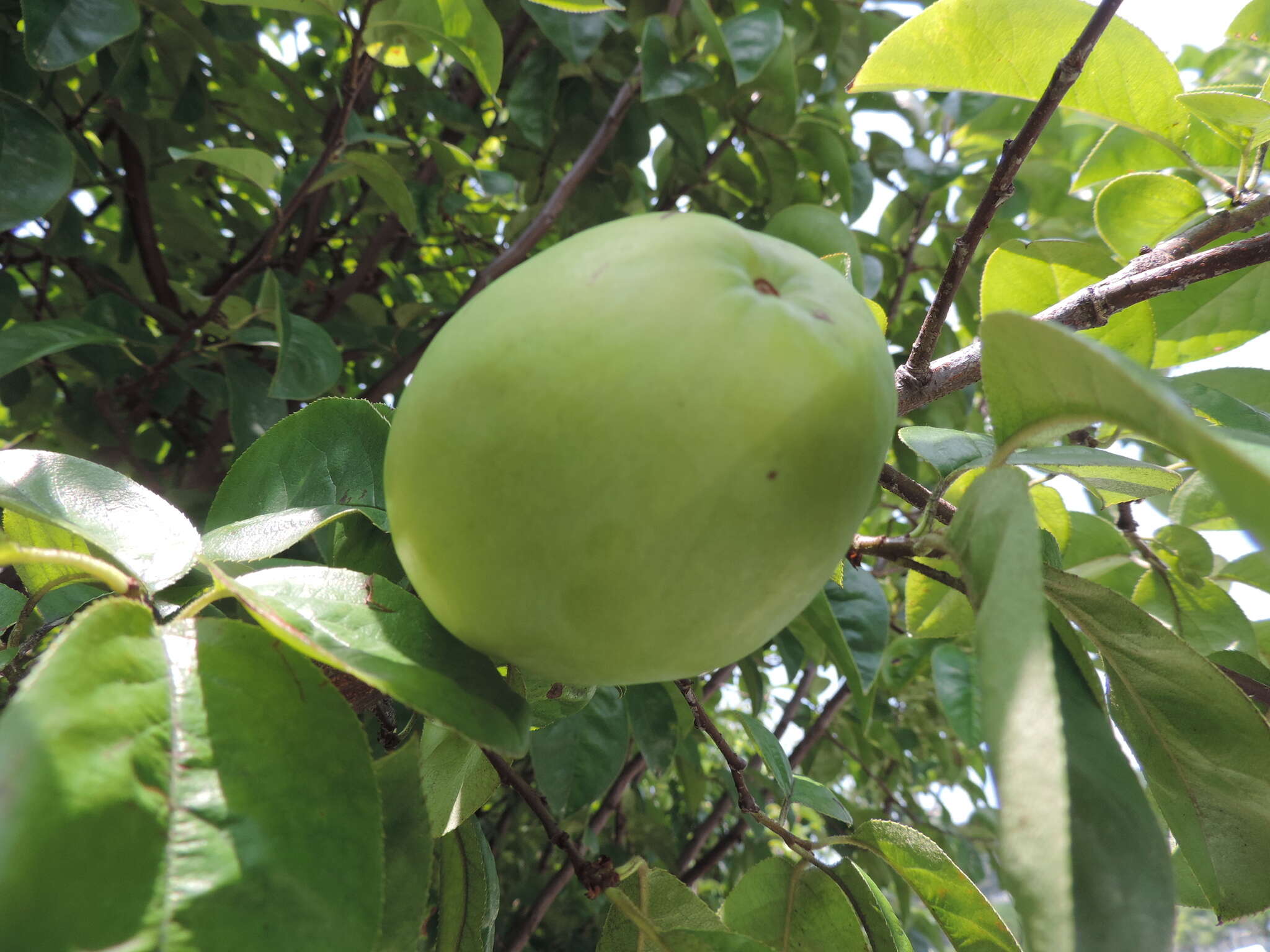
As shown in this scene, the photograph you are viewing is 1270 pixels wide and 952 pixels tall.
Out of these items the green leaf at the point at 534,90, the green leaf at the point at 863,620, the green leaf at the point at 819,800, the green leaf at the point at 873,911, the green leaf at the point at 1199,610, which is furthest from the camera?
the green leaf at the point at 534,90

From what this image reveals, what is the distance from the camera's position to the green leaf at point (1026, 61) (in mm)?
652

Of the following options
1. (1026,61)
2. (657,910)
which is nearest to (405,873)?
(657,910)

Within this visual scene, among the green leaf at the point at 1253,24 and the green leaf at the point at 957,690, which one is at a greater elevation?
the green leaf at the point at 1253,24

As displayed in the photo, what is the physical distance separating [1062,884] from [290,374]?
1018 millimetres

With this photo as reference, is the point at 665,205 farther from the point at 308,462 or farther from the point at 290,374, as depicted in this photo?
the point at 308,462

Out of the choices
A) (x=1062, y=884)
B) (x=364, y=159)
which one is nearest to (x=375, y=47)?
(x=364, y=159)

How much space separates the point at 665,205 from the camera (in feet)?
5.31

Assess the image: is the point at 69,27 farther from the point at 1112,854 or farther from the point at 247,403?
the point at 1112,854

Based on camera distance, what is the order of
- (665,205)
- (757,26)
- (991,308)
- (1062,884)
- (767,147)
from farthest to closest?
(665,205) < (767,147) < (757,26) < (991,308) < (1062,884)

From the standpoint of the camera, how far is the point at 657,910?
1.94 ft

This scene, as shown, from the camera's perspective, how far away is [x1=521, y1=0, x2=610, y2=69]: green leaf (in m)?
1.09

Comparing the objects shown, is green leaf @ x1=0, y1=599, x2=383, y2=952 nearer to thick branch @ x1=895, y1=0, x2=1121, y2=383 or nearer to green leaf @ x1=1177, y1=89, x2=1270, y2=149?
thick branch @ x1=895, y1=0, x2=1121, y2=383

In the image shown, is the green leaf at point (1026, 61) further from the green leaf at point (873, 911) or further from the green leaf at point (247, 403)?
the green leaf at point (247, 403)

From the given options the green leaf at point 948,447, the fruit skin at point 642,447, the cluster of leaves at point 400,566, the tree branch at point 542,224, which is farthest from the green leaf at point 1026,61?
the tree branch at point 542,224
